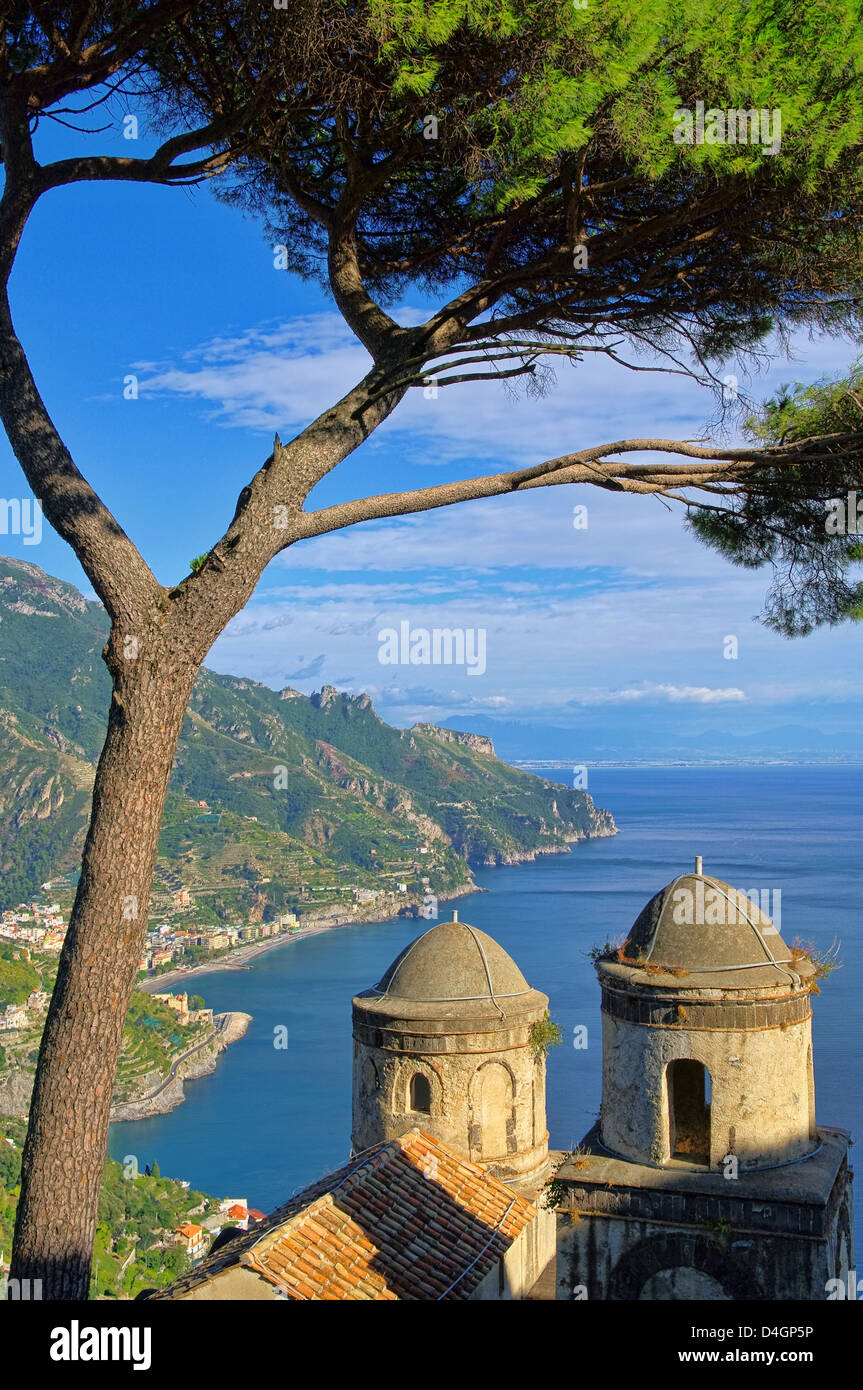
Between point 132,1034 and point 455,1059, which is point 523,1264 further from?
point 132,1034

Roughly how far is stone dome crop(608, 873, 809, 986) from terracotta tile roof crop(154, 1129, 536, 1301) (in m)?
2.51

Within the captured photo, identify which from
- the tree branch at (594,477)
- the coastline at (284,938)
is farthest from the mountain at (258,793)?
the tree branch at (594,477)

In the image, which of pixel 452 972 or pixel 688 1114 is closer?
pixel 688 1114

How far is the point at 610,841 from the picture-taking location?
118125 millimetres

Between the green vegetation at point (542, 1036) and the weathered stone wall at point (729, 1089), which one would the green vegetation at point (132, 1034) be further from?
the weathered stone wall at point (729, 1089)

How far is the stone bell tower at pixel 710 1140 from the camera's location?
6.68 m

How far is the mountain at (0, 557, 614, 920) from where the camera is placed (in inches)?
3984

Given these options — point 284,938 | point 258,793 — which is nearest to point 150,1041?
point 284,938

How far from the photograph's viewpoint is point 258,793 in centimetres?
12394

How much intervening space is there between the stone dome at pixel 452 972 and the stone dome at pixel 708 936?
2246mm

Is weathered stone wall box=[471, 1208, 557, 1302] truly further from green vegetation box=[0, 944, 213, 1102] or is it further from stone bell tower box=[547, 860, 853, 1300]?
green vegetation box=[0, 944, 213, 1102]

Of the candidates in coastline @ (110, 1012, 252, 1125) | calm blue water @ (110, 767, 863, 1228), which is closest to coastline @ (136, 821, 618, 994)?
calm blue water @ (110, 767, 863, 1228)

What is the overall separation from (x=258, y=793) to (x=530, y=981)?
7506 centimetres

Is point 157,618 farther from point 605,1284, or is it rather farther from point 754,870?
point 754,870
